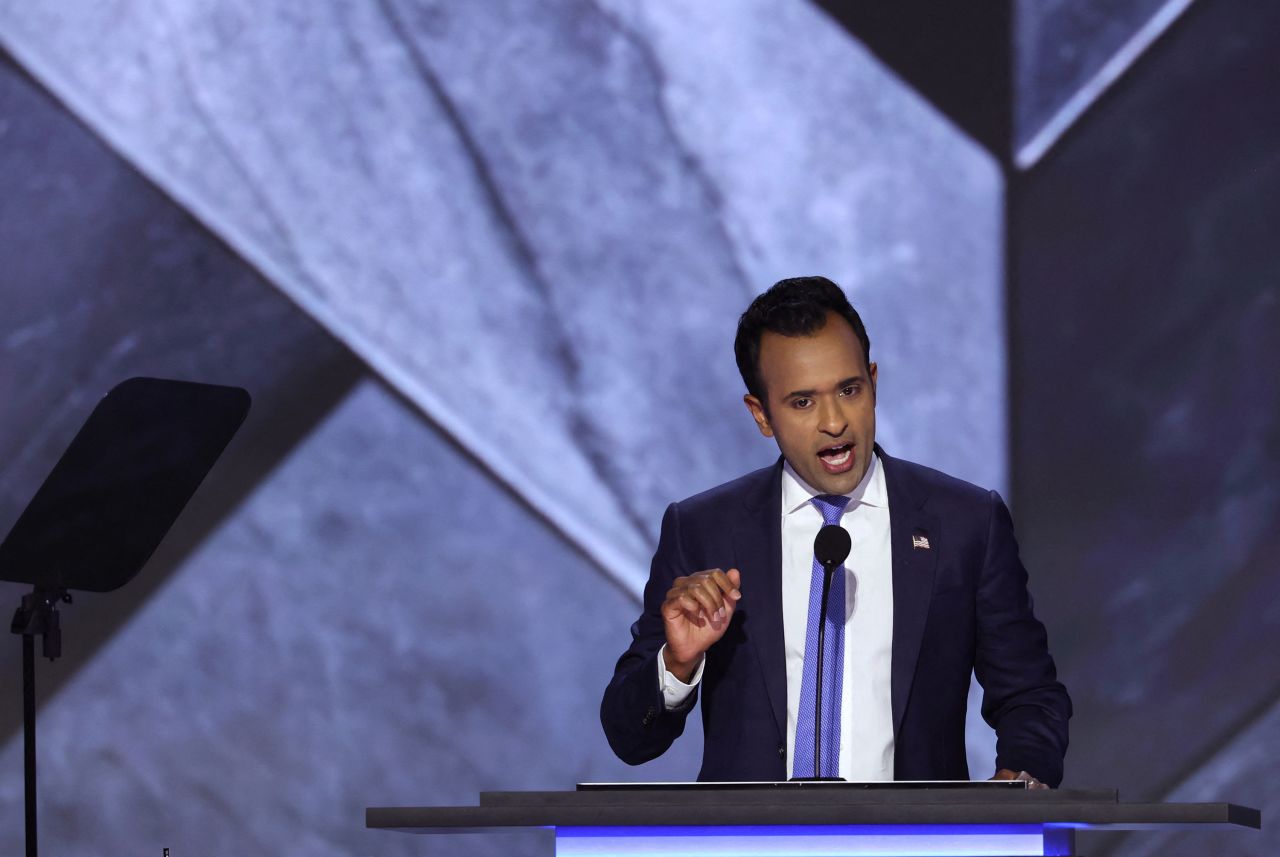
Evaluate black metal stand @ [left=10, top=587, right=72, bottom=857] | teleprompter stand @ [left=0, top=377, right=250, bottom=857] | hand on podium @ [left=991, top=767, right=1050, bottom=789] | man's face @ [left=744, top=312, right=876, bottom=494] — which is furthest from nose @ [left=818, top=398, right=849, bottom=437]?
black metal stand @ [left=10, top=587, right=72, bottom=857]

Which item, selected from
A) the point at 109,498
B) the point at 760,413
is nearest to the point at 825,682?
the point at 760,413

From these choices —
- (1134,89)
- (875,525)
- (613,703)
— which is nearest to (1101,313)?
(1134,89)

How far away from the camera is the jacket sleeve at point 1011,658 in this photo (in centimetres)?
220

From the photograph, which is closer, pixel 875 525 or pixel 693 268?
pixel 875 525

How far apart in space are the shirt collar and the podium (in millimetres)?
756

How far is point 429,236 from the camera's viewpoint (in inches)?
153

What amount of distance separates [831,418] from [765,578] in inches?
10.2

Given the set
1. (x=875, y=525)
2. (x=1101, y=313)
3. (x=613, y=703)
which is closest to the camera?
(x=613, y=703)

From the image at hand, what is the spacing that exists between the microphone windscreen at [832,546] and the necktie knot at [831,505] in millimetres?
413

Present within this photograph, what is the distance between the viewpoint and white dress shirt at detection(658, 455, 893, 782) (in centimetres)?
224

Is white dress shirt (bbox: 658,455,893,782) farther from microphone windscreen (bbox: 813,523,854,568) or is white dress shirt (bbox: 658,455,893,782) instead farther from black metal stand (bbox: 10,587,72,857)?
black metal stand (bbox: 10,587,72,857)

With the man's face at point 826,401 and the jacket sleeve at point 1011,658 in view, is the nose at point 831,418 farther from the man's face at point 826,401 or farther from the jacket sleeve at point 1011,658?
the jacket sleeve at point 1011,658

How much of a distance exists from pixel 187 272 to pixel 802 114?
1526 millimetres

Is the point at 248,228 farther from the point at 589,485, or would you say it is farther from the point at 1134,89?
the point at 1134,89
